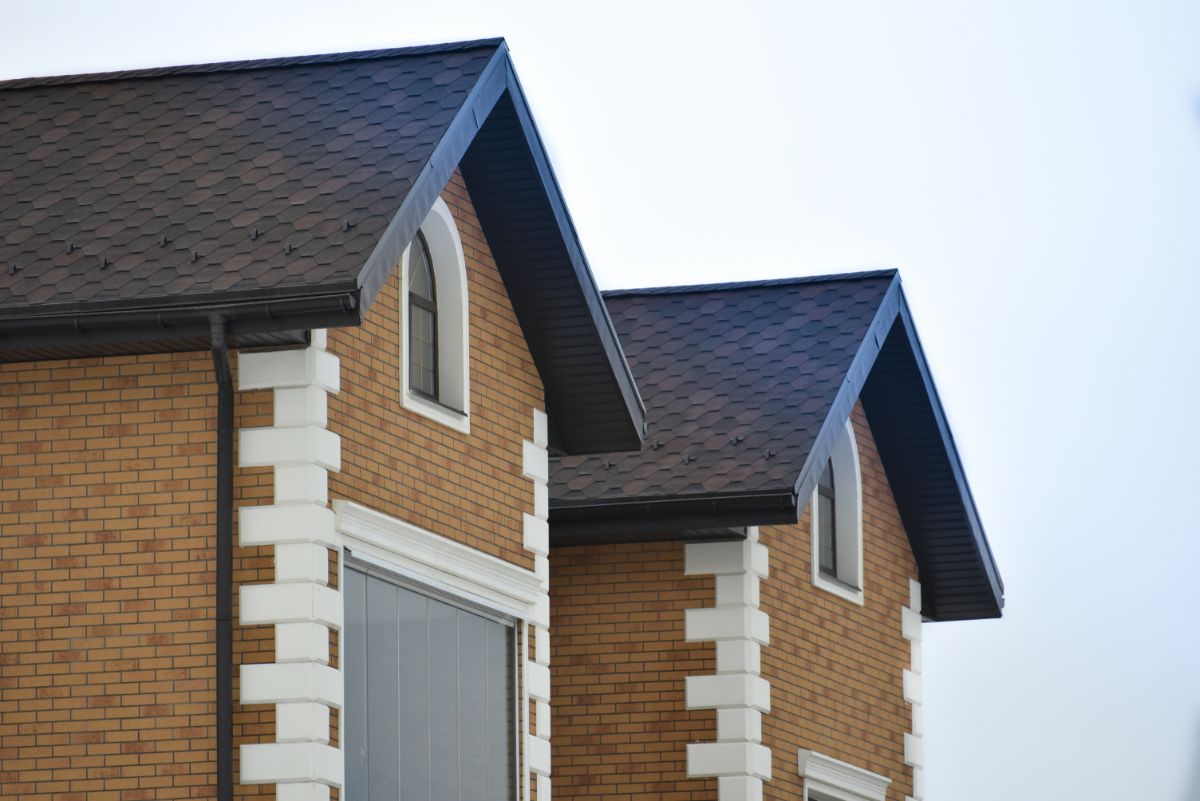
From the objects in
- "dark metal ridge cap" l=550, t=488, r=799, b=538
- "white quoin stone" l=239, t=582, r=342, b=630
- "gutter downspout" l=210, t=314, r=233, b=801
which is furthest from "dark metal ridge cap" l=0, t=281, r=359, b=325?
"dark metal ridge cap" l=550, t=488, r=799, b=538

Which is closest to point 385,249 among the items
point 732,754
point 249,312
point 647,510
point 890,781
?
point 249,312

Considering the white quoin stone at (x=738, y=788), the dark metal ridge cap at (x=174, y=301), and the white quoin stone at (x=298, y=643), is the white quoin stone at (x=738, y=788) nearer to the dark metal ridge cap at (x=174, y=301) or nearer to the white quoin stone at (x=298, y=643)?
the white quoin stone at (x=298, y=643)

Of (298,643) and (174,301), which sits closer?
(174,301)

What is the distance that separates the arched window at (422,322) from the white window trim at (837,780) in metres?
5.35

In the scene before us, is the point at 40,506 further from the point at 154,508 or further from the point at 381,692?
the point at 381,692

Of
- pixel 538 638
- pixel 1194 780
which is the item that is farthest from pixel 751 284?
pixel 1194 780

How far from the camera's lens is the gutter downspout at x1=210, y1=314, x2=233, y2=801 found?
13617mm

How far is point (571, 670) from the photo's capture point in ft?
64.2

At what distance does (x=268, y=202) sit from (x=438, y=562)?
2.63m

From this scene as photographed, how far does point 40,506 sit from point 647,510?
586 cm

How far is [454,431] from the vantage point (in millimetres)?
16344

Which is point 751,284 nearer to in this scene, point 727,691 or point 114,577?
point 727,691

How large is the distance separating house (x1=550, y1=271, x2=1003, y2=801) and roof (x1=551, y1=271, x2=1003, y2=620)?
2 cm

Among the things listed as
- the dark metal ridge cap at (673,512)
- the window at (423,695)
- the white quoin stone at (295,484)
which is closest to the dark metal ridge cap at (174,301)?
the white quoin stone at (295,484)
